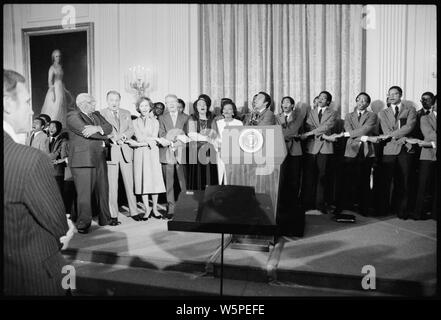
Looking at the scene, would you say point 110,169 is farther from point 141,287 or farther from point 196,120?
point 141,287

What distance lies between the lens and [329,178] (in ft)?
14.0

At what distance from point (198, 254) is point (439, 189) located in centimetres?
179

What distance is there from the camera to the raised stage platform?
7.86ft

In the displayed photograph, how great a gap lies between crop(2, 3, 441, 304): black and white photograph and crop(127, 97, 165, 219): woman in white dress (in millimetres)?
19

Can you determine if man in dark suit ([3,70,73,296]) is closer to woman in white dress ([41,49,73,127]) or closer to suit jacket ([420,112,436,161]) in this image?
woman in white dress ([41,49,73,127])

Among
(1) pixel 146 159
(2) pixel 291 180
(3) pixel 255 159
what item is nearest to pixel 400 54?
(2) pixel 291 180

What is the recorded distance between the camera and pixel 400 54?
3.92m

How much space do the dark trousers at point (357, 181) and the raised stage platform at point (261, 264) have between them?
2.46 feet

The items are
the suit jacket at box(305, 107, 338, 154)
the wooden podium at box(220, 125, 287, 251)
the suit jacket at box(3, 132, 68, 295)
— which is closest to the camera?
the suit jacket at box(3, 132, 68, 295)

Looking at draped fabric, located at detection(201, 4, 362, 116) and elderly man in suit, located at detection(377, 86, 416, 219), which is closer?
elderly man in suit, located at detection(377, 86, 416, 219)

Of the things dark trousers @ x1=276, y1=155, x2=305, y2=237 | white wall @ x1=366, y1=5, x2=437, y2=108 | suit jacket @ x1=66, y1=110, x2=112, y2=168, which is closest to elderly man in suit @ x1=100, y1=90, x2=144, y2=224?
suit jacket @ x1=66, y1=110, x2=112, y2=168

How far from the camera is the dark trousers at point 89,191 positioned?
345cm

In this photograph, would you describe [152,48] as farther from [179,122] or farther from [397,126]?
[397,126]

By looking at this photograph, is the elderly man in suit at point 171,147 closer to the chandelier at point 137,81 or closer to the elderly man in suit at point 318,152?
the chandelier at point 137,81
